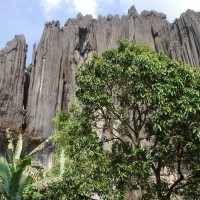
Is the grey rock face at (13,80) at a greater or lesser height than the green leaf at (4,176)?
greater

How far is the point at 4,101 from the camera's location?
2605 centimetres

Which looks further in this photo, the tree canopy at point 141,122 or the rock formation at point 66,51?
the rock formation at point 66,51

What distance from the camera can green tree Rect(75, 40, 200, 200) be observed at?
991 cm

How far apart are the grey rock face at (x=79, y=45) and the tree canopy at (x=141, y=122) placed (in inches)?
Result: 567

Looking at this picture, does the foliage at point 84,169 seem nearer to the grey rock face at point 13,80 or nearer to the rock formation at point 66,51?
the rock formation at point 66,51

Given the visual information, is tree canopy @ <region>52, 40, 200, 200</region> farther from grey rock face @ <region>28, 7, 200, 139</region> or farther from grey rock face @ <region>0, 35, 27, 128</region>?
grey rock face @ <region>0, 35, 27, 128</region>

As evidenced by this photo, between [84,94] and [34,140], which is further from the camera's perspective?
[34,140]

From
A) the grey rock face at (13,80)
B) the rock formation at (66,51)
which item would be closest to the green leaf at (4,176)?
the rock formation at (66,51)

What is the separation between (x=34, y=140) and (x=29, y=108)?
2722 mm

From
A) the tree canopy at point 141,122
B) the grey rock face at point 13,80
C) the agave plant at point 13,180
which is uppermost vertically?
the grey rock face at point 13,80

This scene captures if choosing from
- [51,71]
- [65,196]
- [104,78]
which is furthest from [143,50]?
[51,71]

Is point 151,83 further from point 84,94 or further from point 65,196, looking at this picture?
point 65,196

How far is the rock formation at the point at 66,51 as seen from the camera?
26.4 metres

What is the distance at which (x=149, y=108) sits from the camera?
36.4ft
